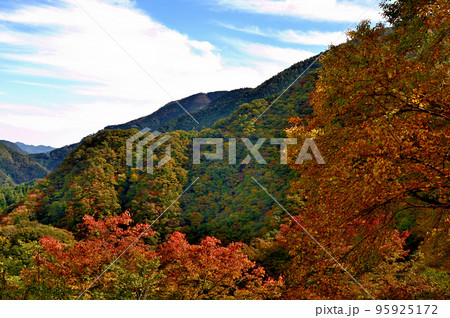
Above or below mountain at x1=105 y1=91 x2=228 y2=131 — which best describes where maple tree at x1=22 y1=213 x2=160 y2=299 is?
below

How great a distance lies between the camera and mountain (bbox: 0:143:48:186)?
11498 cm

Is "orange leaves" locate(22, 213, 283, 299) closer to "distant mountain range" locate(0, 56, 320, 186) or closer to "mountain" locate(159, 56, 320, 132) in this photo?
"distant mountain range" locate(0, 56, 320, 186)

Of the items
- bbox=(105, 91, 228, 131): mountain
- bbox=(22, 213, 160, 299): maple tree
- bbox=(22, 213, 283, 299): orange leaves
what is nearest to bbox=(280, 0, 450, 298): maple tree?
bbox=(22, 213, 283, 299): orange leaves

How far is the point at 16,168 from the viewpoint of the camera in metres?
120

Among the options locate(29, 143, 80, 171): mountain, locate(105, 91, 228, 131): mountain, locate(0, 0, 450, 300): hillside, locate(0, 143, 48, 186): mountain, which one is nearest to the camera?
locate(0, 0, 450, 300): hillside

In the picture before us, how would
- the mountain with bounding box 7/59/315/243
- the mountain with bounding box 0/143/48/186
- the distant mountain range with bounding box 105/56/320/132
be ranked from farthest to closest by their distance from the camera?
1. the mountain with bounding box 0/143/48/186
2. the distant mountain range with bounding box 105/56/320/132
3. the mountain with bounding box 7/59/315/243

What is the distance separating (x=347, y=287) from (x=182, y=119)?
180ft

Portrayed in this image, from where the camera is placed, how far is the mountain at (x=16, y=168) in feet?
377

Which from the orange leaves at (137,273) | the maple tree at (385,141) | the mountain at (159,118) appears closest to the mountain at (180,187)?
the orange leaves at (137,273)

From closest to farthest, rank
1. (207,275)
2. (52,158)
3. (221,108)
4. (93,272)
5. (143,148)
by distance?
1. (207,275)
2. (93,272)
3. (143,148)
4. (221,108)
5. (52,158)

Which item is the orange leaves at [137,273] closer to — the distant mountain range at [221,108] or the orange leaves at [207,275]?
the orange leaves at [207,275]

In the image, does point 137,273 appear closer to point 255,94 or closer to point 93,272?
point 93,272

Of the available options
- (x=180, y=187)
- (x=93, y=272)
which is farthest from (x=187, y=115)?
(x=93, y=272)

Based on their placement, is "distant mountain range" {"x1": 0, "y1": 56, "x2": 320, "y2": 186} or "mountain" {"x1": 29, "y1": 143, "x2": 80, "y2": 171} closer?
"distant mountain range" {"x1": 0, "y1": 56, "x2": 320, "y2": 186}
